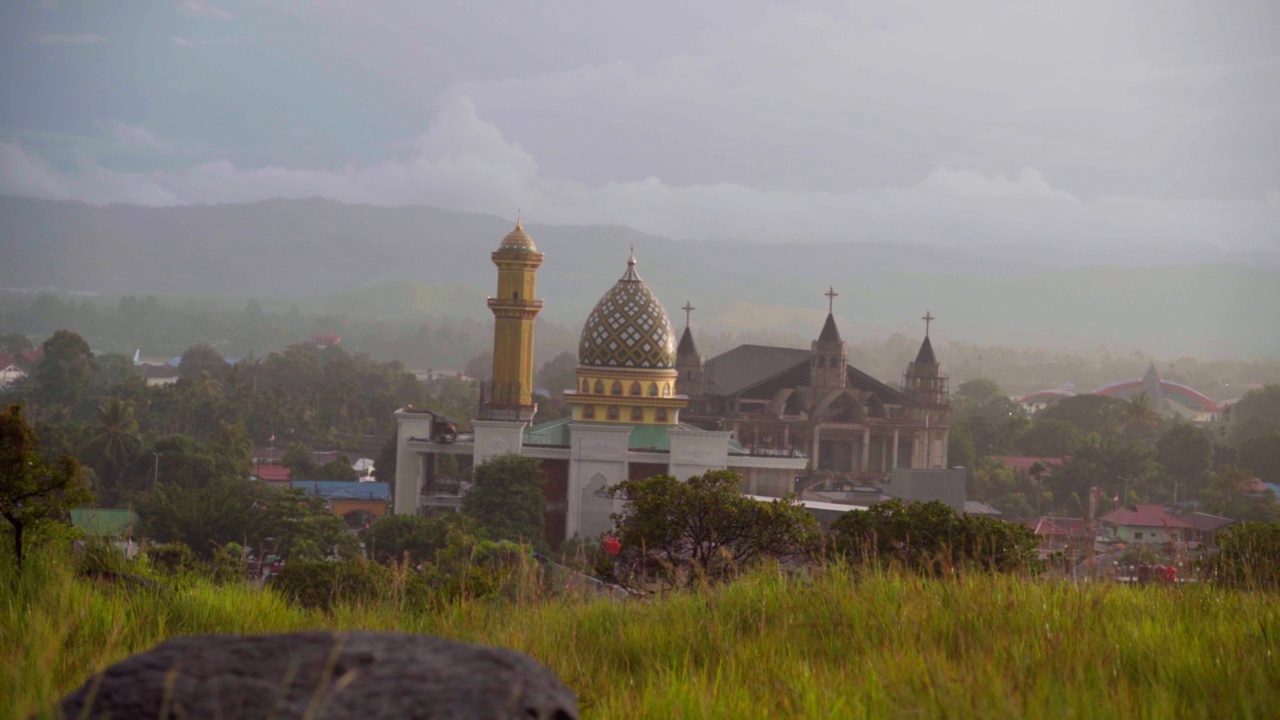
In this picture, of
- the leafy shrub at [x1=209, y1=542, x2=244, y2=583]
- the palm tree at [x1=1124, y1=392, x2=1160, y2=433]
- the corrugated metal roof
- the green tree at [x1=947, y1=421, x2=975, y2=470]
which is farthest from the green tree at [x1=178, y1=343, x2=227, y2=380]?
the leafy shrub at [x1=209, y1=542, x2=244, y2=583]

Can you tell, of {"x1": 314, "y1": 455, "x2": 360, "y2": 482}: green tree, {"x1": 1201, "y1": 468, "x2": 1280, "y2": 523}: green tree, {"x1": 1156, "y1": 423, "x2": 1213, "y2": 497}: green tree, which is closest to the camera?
{"x1": 1201, "y1": 468, "x2": 1280, "y2": 523}: green tree

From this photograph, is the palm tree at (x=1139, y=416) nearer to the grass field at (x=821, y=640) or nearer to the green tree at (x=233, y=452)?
the green tree at (x=233, y=452)

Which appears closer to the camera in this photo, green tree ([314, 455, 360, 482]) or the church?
the church

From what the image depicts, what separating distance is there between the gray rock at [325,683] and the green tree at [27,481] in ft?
12.8

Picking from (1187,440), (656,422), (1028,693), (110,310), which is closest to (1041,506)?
(1187,440)

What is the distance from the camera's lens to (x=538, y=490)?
25359 mm

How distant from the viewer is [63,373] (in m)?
56.4

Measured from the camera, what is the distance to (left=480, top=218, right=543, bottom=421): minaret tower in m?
32.9

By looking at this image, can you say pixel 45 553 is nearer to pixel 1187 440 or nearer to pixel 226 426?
pixel 226 426

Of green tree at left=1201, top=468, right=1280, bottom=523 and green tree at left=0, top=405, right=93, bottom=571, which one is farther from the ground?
green tree at left=0, top=405, right=93, bottom=571

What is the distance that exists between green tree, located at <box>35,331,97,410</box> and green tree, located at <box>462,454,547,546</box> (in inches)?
1440

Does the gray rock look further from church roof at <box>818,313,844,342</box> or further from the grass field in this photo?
church roof at <box>818,313,844,342</box>

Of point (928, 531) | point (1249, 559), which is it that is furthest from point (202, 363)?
point (1249, 559)

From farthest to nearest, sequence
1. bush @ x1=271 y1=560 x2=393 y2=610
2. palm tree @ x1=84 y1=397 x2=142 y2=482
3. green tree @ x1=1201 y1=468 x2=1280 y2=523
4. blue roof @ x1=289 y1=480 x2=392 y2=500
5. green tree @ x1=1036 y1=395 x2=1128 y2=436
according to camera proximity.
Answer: green tree @ x1=1036 y1=395 x2=1128 y2=436
palm tree @ x1=84 y1=397 x2=142 y2=482
blue roof @ x1=289 y1=480 x2=392 y2=500
green tree @ x1=1201 y1=468 x2=1280 y2=523
bush @ x1=271 y1=560 x2=393 y2=610
